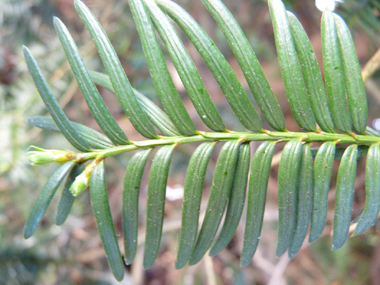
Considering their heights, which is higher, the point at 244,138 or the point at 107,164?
the point at 244,138

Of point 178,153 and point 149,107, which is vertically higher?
point 149,107

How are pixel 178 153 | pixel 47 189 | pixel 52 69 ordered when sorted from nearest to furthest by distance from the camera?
pixel 47 189, pixel 52 69, pixel 178 153

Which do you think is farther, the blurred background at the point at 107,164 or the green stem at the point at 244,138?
the blurred background at the point at 107,164

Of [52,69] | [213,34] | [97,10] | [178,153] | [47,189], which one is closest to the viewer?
[47,189]

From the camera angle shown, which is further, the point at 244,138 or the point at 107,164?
the point at 107,164

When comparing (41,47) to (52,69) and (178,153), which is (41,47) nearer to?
(52,69)

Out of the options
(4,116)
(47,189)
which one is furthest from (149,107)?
(4,116)

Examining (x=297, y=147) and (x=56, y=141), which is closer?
(x=297, y=147)

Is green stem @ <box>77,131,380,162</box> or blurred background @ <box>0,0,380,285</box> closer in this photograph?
green stem @ <box>77,131,380,162</box>
